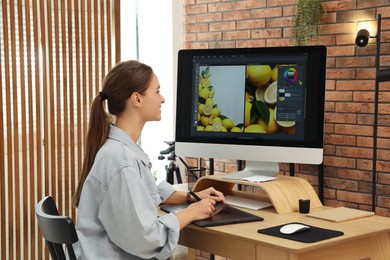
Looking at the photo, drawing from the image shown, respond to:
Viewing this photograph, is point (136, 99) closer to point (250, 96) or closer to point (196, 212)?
point (196, 212)

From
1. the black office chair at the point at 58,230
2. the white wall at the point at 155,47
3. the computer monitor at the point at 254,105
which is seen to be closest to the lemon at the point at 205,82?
the computer monitor at the point at 254,105

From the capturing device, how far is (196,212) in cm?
251

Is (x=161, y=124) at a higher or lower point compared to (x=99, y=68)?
lower

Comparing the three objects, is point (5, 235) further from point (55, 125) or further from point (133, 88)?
point (133, 88)

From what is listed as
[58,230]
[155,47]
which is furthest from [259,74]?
[155,47]

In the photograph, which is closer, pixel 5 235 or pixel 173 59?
pixel 5 235

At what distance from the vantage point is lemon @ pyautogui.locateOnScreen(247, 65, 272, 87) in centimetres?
296

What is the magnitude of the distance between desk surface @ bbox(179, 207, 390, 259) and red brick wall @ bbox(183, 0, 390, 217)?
0.96 m

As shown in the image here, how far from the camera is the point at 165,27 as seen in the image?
5070 millimetres

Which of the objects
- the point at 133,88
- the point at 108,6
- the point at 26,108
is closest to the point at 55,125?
the point at 26,108

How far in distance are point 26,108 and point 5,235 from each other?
0.77 meters

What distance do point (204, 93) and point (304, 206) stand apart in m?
0.76

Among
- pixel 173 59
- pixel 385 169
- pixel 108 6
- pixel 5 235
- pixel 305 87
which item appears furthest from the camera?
pixel 173 59

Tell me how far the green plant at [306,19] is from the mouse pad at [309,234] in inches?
64.3
